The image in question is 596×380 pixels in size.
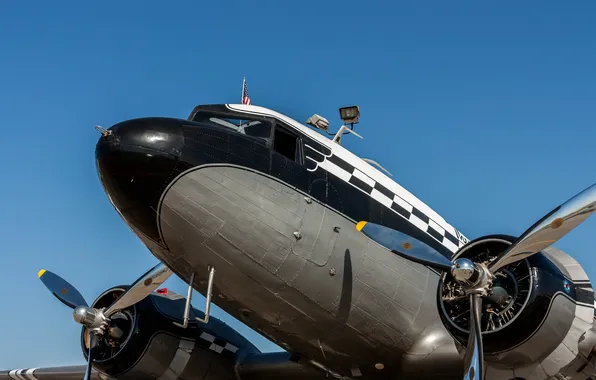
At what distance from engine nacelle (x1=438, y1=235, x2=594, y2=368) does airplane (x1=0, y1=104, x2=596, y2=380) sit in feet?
0.06

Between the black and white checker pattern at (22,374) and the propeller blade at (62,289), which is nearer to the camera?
the propeller blade at (62,289)

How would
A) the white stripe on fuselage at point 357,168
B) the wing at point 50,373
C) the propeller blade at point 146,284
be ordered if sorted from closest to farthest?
the white stripe on fuselage at point 357,168
the propeller blade at point 146,284
the wing at point 50,373

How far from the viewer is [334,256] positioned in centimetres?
1030

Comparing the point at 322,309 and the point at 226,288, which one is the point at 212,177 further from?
the point at 322,309

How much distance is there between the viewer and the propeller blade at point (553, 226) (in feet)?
30.2

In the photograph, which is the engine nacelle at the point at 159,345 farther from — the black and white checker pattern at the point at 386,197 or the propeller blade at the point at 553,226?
the propeller blade at the point at 553,226

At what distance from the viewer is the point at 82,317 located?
43.9ft

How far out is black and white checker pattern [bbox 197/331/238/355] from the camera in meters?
14.1

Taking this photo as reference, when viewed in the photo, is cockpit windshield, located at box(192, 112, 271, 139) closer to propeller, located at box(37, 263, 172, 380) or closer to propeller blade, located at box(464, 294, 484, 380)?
propeller, located at box(37, 263, 172, 380)

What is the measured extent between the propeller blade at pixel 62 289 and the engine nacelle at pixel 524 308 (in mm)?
7465

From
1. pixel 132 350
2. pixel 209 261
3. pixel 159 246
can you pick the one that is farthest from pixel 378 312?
pixel 132 350

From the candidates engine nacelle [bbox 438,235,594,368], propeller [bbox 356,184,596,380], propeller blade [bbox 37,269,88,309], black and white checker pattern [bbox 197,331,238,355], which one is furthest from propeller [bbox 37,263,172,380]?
propeller [bbox 356,184,596,380]

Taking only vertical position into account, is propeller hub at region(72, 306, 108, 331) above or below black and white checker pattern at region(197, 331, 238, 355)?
below

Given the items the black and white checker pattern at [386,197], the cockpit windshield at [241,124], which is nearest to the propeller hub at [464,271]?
the black and white checker pattern at [386,197]
